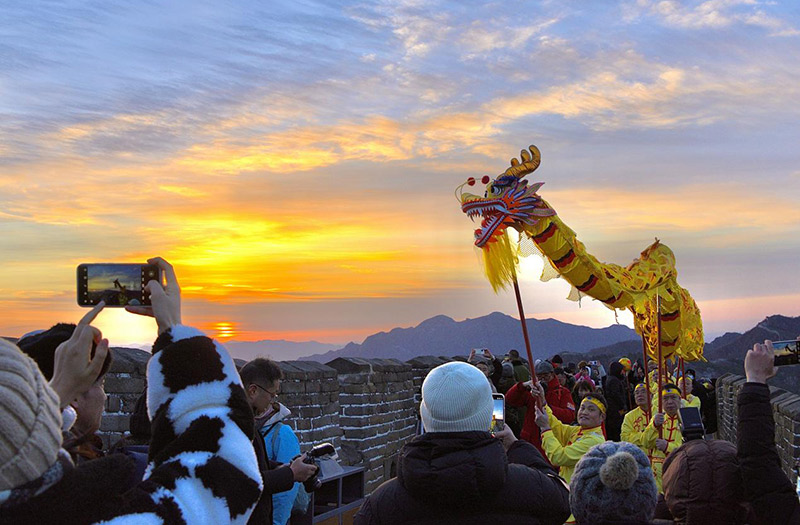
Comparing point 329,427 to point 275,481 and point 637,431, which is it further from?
point 275,481

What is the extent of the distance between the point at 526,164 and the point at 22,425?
23.4 ft

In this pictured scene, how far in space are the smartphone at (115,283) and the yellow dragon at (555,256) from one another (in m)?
5.91

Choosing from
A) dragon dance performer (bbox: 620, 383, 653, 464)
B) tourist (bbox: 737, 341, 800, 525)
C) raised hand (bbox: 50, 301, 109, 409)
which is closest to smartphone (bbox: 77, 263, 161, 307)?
raised hand (bbox: 50, 301, 109, 409)

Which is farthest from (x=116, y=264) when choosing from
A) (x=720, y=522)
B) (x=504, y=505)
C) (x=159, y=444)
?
(x=720, y=522)

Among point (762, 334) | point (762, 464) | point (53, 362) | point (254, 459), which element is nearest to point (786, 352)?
point (762, 464)

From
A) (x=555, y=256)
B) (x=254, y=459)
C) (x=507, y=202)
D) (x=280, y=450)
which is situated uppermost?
(x=507, y=202)

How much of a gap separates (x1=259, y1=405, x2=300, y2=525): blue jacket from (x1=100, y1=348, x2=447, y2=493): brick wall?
4.87 feet

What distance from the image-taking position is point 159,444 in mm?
2041

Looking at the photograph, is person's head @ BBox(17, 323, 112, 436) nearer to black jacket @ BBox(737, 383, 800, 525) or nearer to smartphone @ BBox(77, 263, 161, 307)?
smartphone @ BBox(77, 263, 161, 307)

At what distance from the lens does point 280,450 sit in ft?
16.4

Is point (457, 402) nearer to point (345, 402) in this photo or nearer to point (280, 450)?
point (280, 450)

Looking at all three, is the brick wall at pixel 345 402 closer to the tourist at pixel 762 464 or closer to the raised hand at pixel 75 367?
the tourist at pixel 762 464

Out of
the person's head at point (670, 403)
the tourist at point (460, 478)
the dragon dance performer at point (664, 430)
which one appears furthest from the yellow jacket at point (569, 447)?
the tourist at point (460, 478)

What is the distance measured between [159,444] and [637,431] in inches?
255
